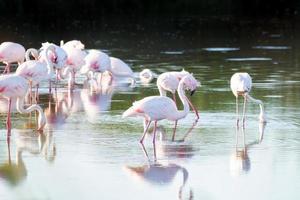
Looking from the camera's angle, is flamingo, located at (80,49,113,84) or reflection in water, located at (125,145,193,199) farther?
flamingo, located at (80,49,113,84)

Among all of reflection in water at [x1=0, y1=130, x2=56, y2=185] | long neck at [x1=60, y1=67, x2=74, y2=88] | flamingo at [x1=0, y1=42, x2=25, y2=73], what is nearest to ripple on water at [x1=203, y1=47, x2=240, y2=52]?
long neck at [x1=60, y1=67, x2=74, y2=88]

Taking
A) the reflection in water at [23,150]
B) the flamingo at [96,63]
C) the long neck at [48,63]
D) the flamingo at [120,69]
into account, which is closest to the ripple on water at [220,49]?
the flamingo at [120,69]

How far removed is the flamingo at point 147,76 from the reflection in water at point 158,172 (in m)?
7.27

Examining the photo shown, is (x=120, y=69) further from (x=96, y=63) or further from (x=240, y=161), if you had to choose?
(x=240, y=161)

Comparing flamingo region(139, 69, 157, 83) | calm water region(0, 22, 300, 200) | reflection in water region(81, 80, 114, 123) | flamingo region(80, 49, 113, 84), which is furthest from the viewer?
flamingo region(139, 69, 157, 83)

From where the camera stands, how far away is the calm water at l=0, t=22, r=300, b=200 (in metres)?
9.18

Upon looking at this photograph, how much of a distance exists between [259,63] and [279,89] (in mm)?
4420

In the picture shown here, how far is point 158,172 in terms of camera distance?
9844mm

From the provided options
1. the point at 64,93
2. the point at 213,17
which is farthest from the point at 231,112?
the point at 213,17

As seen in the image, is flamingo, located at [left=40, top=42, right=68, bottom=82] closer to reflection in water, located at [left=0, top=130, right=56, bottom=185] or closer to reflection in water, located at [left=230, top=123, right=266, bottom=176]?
reflection in water, located at [left=0, top=130, right=56, bottom=185]

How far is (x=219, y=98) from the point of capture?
14969 mm

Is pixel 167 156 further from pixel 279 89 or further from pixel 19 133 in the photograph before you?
pixel 279 89

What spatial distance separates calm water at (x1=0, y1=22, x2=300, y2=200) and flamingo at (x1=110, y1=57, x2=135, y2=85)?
30.5 inches

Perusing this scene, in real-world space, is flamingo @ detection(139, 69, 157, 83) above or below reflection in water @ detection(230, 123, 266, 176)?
above
